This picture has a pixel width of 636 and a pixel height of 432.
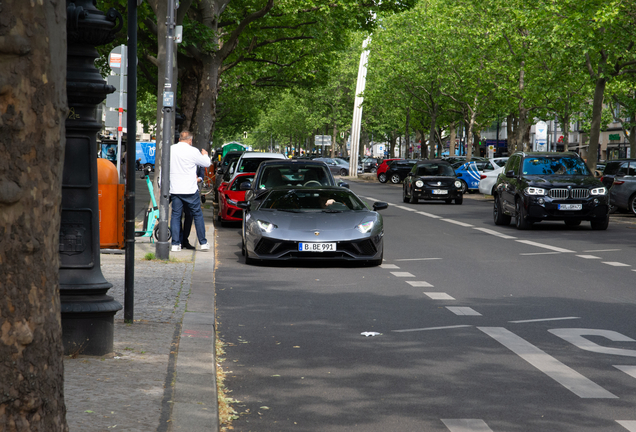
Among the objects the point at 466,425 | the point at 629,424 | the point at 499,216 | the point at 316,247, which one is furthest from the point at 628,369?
the point at 499,216

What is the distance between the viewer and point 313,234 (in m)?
12.5

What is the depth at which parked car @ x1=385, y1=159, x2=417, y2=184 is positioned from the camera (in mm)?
58938

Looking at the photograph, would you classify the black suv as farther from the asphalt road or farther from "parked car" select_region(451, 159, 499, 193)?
"parked car" select_region(451, 159, 499, 193)

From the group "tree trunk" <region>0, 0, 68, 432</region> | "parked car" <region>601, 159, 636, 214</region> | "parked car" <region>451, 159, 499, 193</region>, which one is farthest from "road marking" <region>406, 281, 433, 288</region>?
"parked car" <region>451, 159, 499, 193</region>

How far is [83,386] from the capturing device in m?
5.08

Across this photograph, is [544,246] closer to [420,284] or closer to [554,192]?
[554,192]

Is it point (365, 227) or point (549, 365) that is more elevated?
point (365, 227)

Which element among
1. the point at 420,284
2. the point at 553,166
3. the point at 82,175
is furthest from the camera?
the point at 553,166

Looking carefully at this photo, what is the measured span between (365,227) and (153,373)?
7.41m

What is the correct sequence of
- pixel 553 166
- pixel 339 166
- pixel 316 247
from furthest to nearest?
pixel 339 166
pixel 553 166
pixel 316 247

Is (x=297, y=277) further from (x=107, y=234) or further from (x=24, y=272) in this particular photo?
(x=24, y=272)

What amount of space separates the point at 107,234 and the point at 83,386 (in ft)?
8.07

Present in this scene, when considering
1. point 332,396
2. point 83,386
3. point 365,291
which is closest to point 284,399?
point 332,396

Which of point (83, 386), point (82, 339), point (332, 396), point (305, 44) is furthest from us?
point (305, 44)
